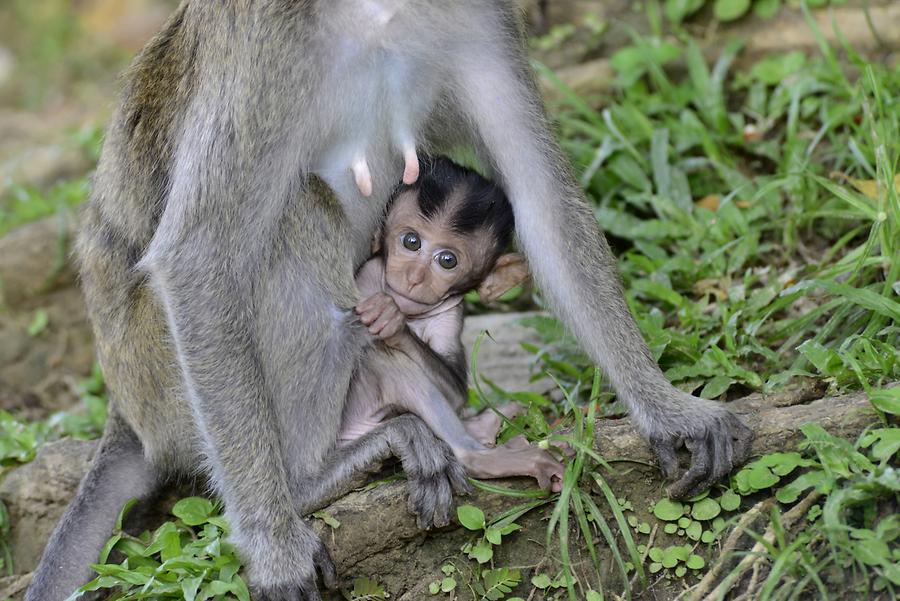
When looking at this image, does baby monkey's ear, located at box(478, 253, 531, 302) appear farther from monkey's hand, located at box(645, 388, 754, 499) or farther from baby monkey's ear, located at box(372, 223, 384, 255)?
monkey's hand, located at box(645, 388, 754, 499)

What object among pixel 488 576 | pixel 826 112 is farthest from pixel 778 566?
pixel 826 112

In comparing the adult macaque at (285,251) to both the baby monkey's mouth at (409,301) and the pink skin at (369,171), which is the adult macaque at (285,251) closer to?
the pink skin at (369,171)

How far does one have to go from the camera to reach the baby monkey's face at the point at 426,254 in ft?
13.1

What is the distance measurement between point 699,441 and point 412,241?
123 centimetres

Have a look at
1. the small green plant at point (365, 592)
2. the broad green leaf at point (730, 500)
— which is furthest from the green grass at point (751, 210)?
the small green plant at point (365, 592)

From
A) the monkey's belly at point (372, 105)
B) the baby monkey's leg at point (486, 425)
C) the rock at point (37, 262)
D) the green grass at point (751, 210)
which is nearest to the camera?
the monkey's belly at point (372, 105)

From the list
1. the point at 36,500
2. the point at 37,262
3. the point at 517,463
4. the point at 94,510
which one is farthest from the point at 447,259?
the point at 37,262

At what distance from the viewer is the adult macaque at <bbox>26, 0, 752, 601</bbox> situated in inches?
140

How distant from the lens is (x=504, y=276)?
13.8ft

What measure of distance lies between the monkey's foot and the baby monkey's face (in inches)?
9.3

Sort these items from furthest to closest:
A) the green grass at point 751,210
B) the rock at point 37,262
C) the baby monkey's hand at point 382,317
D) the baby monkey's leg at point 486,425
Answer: the rock at point 37,262 → the green grass at point 751,210 → the baby monkey's leg at point 486,425 → the baby monkey's hand at point 382,317

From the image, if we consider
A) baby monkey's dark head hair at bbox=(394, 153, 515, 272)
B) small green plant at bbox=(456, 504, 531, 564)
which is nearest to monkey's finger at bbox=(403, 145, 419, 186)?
baby monkey's dark head hair at bbox=(394, 153, 515, 272)

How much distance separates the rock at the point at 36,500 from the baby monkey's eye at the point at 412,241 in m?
1.63

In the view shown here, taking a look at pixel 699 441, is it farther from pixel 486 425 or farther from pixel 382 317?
pixel 382 317
